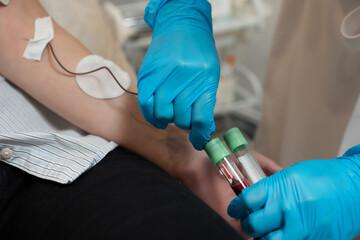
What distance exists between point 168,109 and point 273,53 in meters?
0.65

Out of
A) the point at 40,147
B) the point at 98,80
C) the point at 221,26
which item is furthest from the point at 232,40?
the point at 40,147


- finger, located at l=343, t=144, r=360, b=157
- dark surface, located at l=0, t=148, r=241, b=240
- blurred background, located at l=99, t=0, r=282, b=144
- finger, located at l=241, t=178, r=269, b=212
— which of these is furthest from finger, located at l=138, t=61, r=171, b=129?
blurred background, located at l=99, t=0, r=282, b=144

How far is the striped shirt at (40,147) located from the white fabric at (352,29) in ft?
1.99

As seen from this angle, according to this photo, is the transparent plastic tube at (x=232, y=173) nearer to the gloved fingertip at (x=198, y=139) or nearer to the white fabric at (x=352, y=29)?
the gloved fingertip at (x=198, y=139)

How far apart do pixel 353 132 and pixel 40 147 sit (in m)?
0.76

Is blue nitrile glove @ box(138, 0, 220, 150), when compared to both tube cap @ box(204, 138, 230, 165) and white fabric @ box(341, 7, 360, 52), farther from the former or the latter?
white fabric @ box(341, 7, 360, 52)

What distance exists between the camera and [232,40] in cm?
154

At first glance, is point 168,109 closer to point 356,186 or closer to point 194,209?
point 194,209

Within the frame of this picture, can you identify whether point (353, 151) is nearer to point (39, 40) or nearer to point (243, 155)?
point (243, 155)

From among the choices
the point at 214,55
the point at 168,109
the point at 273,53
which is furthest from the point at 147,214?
the point at 273,53

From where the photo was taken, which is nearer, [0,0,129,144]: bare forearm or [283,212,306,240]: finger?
[283,212,306,240]: finger

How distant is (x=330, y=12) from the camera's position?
0.85 m

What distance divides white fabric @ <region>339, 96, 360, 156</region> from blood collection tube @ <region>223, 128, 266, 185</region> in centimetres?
34

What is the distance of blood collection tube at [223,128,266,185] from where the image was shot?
0.56 meters
